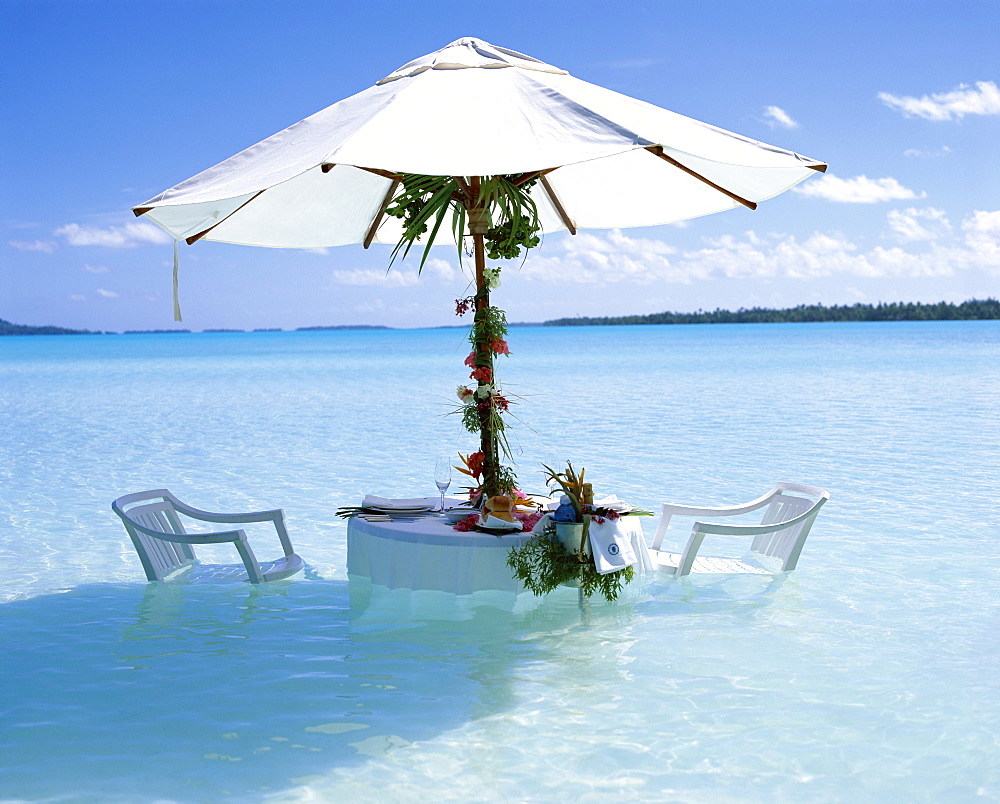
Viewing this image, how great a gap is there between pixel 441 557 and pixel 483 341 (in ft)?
3.86

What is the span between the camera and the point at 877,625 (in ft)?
17.3

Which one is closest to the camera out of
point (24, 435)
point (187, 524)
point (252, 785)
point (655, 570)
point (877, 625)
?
point (252, 785)

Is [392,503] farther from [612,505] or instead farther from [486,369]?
[612,505]

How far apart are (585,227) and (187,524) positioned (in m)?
5.14

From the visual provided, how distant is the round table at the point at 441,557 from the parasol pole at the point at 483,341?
405 millimetres

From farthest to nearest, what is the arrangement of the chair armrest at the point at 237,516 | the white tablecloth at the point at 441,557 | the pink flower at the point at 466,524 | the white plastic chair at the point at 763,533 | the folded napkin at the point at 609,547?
the chair armrest at the point at 237,516 < the white plastic chair at the point at 763,533 < the pink flower at the point at 466,524 < the white tablecloth at the point at 441,557 < the folded napkin at the point at 609,547

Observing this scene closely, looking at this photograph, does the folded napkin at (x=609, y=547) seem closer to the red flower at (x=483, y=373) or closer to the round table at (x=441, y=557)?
the round table at (x=441, y=557)

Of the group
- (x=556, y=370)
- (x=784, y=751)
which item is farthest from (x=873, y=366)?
(x=784, y=751)

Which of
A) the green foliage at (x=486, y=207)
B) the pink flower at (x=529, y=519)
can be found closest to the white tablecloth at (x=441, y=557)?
the pink flower at (x=529, y=519)

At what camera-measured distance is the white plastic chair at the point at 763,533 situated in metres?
5.50

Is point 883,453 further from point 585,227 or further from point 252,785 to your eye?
point 252,785

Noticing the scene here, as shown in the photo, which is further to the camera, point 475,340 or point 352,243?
point 352,243

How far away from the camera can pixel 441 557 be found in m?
4.96

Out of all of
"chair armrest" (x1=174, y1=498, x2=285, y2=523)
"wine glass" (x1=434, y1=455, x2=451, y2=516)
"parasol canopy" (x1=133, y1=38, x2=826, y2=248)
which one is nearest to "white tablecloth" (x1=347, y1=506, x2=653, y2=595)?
"wine glass" (x1=434, y1=455, x2=451, y2=516)
